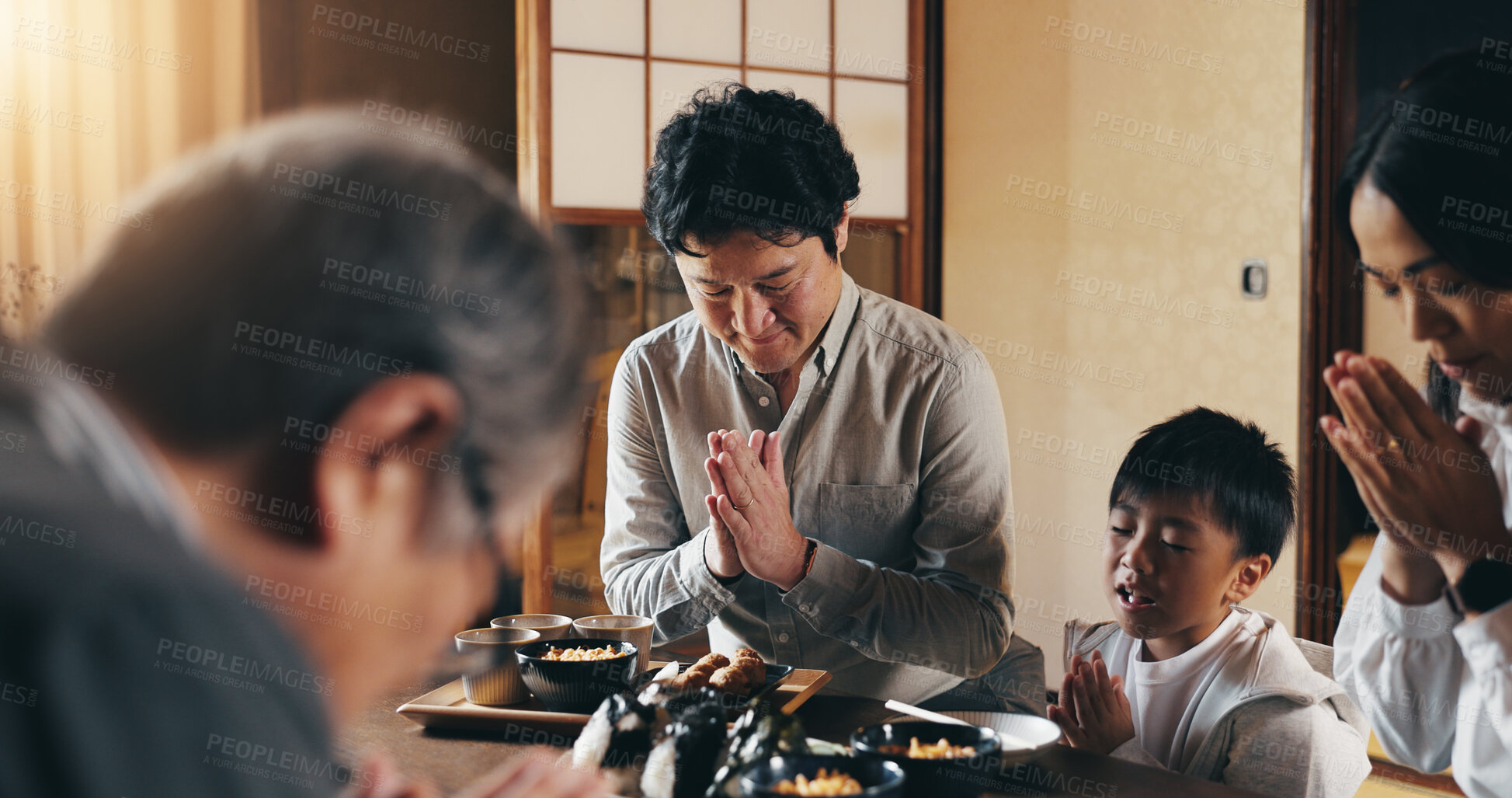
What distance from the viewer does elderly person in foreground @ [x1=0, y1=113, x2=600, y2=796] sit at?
348 millimetres

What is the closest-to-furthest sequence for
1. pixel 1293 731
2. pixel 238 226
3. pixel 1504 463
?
pixel 238 226
pixel 1504 463
pixel 1293 731

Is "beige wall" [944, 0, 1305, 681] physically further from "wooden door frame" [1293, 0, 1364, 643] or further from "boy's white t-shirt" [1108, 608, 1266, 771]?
"boy's white t-shirt" [1108, 608, 1266, 771]

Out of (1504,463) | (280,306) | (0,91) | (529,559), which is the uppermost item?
(0,91)

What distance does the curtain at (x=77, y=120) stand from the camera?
307 centimetres

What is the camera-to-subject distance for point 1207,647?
1.63 metres

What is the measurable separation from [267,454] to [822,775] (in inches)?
25.4

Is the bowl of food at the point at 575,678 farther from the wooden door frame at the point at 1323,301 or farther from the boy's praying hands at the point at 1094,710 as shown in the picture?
the wooden door frame at the point at 1323,301

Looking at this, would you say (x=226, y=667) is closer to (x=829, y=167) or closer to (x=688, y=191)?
(x=688, y=191)

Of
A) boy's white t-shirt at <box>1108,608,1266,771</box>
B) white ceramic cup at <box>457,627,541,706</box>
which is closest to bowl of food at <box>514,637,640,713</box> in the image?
white ceramic cup at <box>457,627,541,706</box>

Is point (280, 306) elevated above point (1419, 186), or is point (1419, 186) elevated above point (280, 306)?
point (1419, 186)

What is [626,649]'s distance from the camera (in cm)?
132

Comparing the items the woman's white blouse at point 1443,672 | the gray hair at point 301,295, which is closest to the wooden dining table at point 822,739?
the woman's white blouse at point 1443,672

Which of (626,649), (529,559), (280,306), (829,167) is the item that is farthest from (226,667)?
(529,559)

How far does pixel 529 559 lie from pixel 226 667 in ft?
9.29
